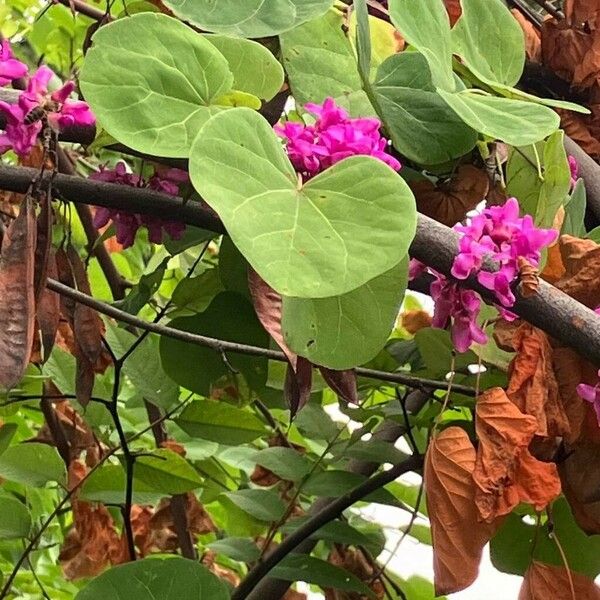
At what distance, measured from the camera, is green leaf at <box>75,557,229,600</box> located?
444mm

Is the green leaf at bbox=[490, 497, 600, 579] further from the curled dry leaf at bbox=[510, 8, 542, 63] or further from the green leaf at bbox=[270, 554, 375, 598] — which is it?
the curled dry leaf at bbox=[510, 8, 542, 63]

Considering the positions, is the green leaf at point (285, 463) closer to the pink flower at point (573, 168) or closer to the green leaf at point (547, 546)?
the green leaf at point (547, 546)

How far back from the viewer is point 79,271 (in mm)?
445

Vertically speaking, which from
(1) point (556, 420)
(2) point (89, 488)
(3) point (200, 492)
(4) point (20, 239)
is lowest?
(3) point (200, 492)


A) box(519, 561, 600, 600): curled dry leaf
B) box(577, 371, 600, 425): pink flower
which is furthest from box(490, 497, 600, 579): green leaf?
box(577, 371, 600, 425): pink flower

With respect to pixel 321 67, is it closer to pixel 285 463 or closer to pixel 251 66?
pixel 251 66

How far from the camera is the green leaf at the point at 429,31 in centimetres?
33

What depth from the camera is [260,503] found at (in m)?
0.65

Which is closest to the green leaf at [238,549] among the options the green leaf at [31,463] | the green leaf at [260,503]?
the green leaf at [260,503]

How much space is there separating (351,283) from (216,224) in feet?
0.28

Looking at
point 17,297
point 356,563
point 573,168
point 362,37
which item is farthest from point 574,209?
point 356,563

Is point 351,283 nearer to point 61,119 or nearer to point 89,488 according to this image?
point 61,119

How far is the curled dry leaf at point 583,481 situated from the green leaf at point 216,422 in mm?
217

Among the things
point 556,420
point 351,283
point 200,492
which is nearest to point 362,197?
point 351,283
